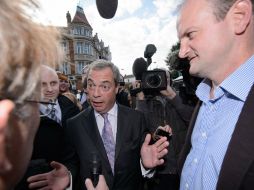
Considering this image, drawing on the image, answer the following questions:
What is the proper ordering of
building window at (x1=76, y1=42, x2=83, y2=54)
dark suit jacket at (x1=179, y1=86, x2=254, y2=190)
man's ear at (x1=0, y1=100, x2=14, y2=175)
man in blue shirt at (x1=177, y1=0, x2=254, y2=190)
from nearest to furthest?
man's ear at (x1=0, y1=100, x2=14, y2=175), dark suit jacket at (x1=179, y1=86, x2=254, y2=190), man in blue shirt at (x1=177, y1=0, x2=254, y2=190), building window at (x1=76, y1=42, x2=83, y2=54)

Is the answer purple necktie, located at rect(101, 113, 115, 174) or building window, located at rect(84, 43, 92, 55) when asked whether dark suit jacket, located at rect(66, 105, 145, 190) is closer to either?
purple necktie, located at rect(101, 113, 115, 174)

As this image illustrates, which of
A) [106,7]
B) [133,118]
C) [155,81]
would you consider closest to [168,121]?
[155,81]

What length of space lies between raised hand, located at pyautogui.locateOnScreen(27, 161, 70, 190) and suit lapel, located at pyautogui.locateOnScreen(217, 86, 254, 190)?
108 cm

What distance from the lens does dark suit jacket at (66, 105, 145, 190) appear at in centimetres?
281

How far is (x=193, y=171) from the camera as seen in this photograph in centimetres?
181

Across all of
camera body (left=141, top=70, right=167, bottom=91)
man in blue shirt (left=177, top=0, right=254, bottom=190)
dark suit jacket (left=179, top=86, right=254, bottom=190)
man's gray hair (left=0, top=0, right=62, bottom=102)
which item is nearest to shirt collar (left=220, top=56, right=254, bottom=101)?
man in blue shirt (left=177, top=0, right=254, bottom=190)

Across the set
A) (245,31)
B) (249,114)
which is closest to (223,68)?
(245,31)

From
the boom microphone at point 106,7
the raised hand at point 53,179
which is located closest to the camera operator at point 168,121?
the boom microphone at point 106,7

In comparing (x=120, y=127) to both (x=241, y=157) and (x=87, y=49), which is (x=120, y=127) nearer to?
(x=241, y=157)

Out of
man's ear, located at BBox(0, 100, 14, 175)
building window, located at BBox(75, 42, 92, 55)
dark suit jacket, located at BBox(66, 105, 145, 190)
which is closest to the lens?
man's ear, located at BBox(0, 100, 14, 175)

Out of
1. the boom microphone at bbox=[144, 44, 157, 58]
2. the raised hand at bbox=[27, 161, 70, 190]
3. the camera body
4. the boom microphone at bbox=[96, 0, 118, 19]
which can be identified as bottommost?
the raised hand at bbox=[27, 161, 70, 190]

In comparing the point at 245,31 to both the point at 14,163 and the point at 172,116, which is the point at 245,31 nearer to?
the point at 14,163

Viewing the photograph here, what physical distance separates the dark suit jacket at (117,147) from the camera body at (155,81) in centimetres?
57

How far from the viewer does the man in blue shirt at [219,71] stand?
5.39 feet
